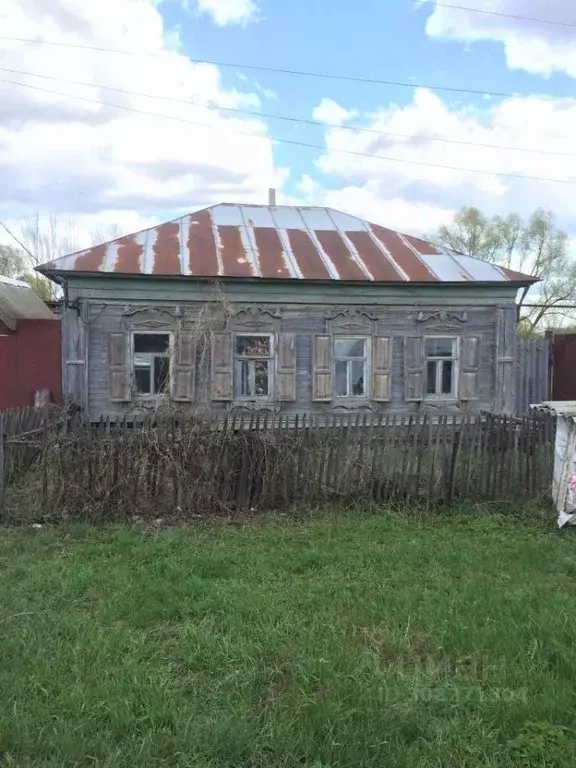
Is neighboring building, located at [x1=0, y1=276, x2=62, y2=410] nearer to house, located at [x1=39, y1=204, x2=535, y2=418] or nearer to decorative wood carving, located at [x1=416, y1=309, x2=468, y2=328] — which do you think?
house, located at [x1=39, y1=204, x2=535, y2=418]

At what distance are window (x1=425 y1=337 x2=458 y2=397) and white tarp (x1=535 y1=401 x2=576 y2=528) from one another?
521cm

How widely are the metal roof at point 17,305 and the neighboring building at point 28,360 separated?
0.04 meters

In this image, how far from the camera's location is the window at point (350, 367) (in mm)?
11781

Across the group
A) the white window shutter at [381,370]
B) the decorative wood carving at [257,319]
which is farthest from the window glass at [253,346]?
the white window shutter at [381,370]

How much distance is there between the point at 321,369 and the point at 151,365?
3199 mm

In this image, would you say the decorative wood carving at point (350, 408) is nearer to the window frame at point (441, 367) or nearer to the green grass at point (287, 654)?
the window frame at point (441, 367)

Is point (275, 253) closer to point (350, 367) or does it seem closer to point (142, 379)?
Result: point (350, 367)

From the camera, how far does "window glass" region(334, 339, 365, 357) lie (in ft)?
38.6

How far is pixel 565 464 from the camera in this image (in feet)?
21.3

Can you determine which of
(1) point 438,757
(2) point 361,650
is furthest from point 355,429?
(1) point 438,757

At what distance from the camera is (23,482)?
6.46 meters

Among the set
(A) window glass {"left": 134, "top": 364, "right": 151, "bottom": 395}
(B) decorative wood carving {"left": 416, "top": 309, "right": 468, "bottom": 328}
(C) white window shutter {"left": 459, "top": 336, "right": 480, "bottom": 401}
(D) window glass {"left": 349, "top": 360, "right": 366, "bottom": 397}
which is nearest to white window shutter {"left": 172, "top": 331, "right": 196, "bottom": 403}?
(A) window glass {"left": 134, "top": 364, "right": 151, "bottom": 395}

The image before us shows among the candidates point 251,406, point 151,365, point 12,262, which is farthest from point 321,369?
point 12,262

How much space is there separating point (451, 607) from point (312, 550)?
155cm
